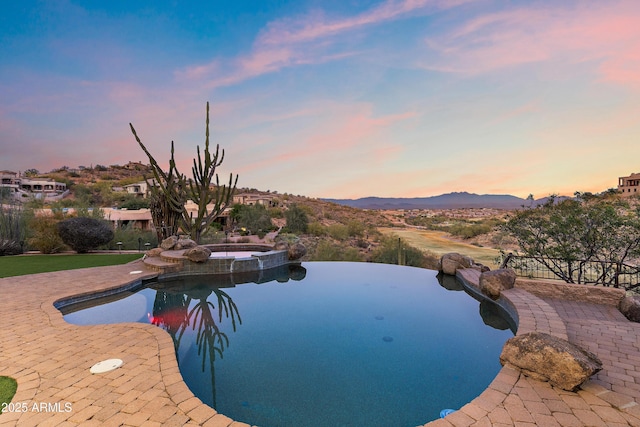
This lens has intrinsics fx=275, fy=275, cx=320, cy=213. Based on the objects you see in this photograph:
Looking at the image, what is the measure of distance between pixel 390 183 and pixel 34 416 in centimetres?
3022

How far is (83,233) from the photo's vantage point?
38.4 ft

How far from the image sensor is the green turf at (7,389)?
9.39 ft

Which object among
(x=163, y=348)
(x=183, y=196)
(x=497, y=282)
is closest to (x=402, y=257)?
(x=497, y=282)

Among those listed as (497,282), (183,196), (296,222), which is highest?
(183,196)

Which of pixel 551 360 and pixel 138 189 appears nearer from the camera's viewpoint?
pixel 551 360

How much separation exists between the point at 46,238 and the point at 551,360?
16.9 meters

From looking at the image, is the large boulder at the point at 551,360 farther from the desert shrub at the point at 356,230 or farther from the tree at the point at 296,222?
the tree at the point at 296,222

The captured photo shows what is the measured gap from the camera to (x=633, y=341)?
4.26 metres

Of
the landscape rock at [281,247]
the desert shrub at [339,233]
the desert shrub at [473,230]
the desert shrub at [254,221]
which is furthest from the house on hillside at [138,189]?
the desert shrub at [473,230]

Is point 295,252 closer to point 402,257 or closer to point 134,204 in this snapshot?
point 402,257

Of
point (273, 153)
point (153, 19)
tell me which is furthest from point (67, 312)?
point (273, 153)

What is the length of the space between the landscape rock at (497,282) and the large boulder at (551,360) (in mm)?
3545

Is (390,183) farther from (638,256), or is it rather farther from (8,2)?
(8,2)

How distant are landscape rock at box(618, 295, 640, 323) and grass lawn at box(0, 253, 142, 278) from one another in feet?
47.4
